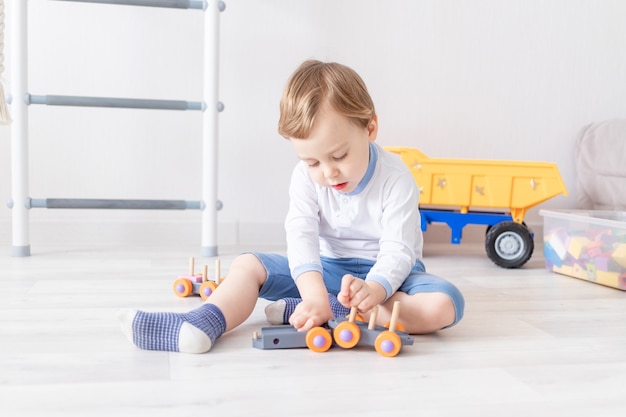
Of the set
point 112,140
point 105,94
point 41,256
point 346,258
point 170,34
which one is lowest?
point 41,256

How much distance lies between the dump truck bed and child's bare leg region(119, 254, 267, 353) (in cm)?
90

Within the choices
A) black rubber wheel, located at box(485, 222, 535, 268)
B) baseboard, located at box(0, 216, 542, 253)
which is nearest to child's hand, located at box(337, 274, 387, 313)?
black rubber wheel, located at box(485, 222, 535, 268)

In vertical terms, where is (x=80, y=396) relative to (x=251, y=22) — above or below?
below

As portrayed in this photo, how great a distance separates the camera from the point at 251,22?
6.39 ft

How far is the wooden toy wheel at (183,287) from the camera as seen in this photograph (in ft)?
4.23

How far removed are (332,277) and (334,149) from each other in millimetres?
255

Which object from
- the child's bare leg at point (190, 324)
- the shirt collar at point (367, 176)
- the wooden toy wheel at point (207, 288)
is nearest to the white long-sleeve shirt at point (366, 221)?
the shirt collar at point (367, 176)

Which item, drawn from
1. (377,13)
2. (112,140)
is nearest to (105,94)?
(112,140)

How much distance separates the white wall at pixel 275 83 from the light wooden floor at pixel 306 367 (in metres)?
0.64

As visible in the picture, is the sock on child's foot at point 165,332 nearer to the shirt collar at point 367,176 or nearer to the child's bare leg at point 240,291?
the child's bare leg at point 240,291

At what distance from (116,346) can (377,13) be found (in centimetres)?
135

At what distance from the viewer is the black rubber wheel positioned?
1.74m

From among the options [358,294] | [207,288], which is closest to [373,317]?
[358,294]

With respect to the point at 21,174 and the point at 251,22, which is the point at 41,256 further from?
the point at 251,22
